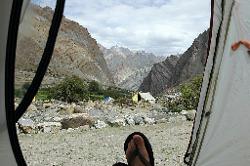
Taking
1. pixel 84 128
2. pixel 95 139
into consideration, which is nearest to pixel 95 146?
pixel 95 139

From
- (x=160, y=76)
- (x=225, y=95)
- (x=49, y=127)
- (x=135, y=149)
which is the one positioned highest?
(x=225, y=95)

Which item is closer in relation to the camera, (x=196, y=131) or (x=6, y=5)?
(x=6, y=5)

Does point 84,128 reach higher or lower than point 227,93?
lower

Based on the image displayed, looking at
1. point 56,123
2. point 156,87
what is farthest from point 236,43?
point 156,87

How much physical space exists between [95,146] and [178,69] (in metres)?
69.8

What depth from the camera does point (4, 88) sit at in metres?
1.02

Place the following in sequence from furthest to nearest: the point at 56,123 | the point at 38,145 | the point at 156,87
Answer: the point at 156,87 < the point at 56,123 < the point at 38,145

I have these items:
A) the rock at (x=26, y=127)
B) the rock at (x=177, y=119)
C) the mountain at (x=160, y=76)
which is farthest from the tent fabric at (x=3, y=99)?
the mountain at (x=160, y=76)

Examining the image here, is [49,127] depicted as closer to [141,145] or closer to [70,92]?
[141,145]

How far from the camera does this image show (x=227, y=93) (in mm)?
3012

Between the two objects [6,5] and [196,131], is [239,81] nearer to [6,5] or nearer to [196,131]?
[196,131]

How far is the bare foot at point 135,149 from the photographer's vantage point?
260cm

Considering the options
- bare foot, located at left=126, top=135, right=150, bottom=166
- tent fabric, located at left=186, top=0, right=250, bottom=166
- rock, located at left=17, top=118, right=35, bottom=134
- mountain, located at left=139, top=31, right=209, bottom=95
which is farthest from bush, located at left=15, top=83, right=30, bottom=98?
mountain, located at left=139, top=31, right=209, bottom=95

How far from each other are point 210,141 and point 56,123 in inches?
190
